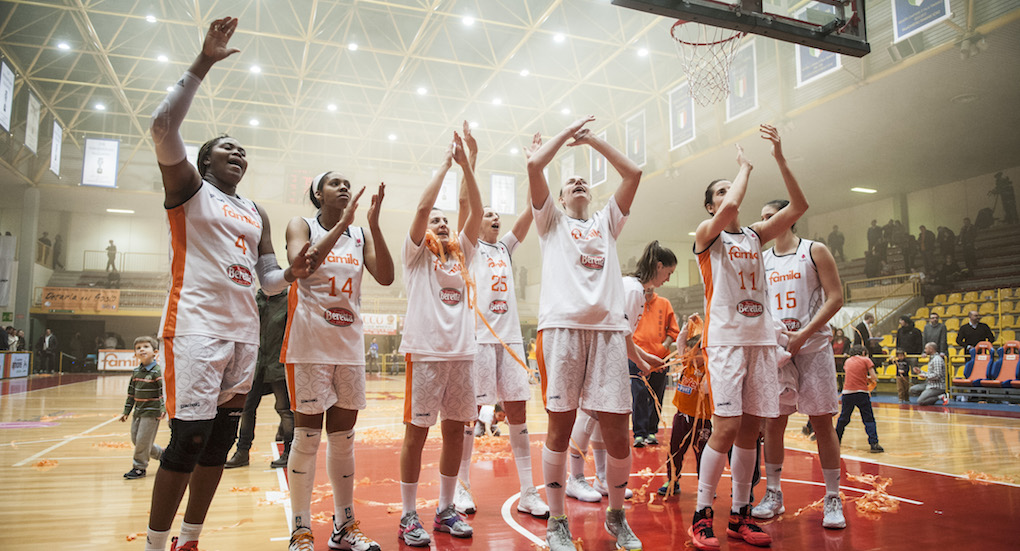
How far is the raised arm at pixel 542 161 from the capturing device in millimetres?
3277

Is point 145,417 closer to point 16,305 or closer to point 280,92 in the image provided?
point 280,92

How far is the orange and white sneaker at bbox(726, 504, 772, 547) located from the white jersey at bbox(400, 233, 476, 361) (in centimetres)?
174

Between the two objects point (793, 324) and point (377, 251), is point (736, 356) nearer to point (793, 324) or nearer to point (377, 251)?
point (793, 324)

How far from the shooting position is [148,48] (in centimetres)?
→ 1841

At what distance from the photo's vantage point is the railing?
90.2 feet

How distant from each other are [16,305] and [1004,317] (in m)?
31.3

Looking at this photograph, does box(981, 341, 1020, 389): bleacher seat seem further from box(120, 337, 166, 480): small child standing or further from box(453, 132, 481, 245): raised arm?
box(120, 337, 166, 480): small child standing

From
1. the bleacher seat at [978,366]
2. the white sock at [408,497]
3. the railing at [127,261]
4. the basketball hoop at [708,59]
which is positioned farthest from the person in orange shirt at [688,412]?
the railing at [127,261]

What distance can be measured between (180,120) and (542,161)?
1.70 meters

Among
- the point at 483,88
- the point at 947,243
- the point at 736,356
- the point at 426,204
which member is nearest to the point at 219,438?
the point at 426,204

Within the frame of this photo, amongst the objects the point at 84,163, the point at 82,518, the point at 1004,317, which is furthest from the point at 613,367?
the point at 84,163

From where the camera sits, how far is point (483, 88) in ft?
66.5

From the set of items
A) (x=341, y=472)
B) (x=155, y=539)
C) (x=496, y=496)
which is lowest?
(x=496, y=496)

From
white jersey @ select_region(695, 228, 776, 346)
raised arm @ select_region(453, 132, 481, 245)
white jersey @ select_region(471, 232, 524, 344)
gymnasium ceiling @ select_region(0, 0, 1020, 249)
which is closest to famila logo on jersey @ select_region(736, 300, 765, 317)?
white jersey @ select_region(695, 228, 776, 346)
